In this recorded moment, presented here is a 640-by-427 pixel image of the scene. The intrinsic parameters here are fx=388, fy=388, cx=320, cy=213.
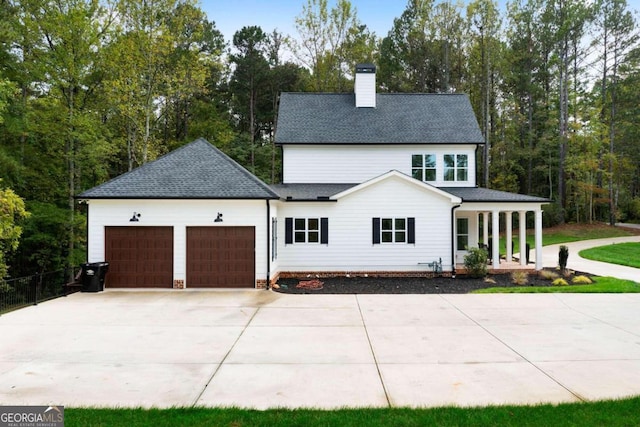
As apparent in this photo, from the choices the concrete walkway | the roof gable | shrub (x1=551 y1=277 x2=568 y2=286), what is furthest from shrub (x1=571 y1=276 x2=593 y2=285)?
the roof gable

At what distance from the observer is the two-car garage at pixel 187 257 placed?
526 inches

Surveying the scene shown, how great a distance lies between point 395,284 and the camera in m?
14.2

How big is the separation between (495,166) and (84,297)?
115 ft

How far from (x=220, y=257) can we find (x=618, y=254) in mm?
21510

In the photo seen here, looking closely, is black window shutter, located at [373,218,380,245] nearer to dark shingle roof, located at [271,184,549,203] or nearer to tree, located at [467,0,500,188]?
dark shingle roof, located at [271,184,549,203]

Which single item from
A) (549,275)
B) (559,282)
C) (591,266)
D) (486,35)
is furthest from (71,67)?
(486,35)

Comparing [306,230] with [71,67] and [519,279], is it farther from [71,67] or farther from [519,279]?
[71,67]

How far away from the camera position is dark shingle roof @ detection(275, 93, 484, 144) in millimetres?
18297

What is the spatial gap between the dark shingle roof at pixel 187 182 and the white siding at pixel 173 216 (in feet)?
0.91

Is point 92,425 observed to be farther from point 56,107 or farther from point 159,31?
point 159,31

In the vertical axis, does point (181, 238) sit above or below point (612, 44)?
below

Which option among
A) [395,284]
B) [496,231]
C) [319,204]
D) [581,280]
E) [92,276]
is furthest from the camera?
[496,231]

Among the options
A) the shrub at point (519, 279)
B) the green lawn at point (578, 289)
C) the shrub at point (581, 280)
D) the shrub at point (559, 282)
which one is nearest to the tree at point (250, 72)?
the shrub at point (519, 279)

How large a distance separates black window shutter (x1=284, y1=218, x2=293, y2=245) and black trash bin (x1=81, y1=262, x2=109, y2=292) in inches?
258
